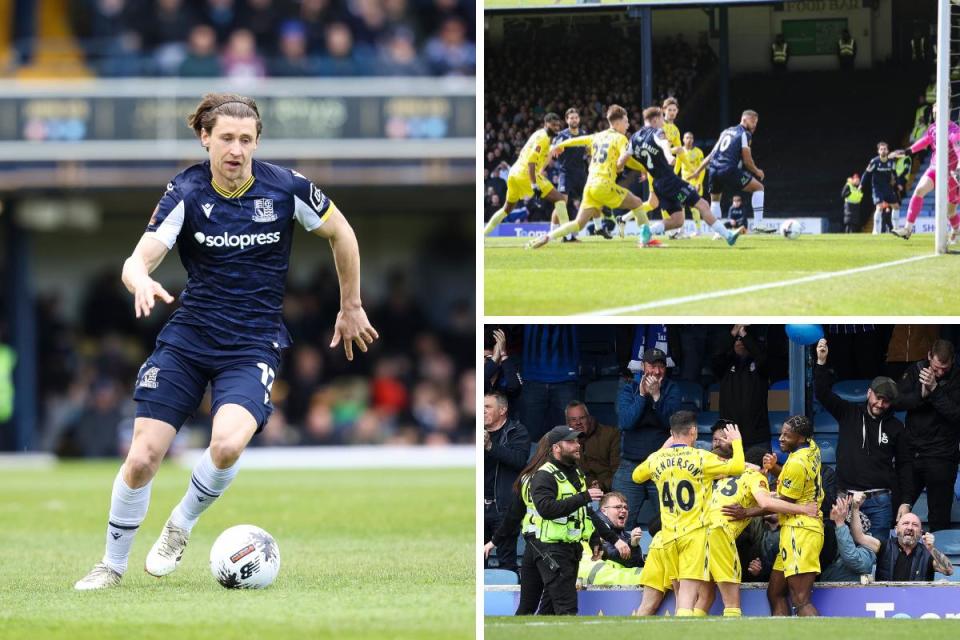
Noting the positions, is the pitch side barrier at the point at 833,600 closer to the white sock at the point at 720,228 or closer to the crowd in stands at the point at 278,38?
the white sock at the point at 720,228

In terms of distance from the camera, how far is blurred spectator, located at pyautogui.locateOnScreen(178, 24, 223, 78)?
22062 mm

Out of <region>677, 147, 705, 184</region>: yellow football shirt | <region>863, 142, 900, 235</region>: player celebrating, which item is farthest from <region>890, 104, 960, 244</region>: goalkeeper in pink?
<region>677, 147, 705, 184</region>: yellow football shirt

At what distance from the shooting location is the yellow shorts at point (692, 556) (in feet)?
24.4

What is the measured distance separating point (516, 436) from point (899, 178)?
88.3 inches

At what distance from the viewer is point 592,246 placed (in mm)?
7910

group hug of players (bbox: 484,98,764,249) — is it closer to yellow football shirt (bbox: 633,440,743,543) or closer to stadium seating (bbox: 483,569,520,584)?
yellow football shirt (bbox: 633,440,743,543)

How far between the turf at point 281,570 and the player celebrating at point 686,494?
1003mm

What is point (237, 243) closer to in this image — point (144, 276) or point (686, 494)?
point (144, 276)

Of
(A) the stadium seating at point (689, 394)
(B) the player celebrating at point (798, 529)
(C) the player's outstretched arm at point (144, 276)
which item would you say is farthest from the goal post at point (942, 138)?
(C) the player's outstretched arm at point (144, 276)

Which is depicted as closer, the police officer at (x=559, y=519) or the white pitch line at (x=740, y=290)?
the white pitch line at (x=740, y=290)

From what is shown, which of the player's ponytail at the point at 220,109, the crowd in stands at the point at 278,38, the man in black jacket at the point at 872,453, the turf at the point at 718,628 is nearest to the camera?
the turf at the point at 718,628

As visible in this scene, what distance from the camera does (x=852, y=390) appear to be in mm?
7984

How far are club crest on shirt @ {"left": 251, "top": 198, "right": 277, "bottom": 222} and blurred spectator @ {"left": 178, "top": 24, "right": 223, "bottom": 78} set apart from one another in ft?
50.6

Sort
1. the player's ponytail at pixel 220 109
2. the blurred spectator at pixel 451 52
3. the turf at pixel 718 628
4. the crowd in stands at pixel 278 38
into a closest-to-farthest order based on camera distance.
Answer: the turf at pixel 718 628 < the player's ponytail at pixel 220 109 < the crowd in stands at pixel 278 38 < the blurred spectator at pixel 451 52
